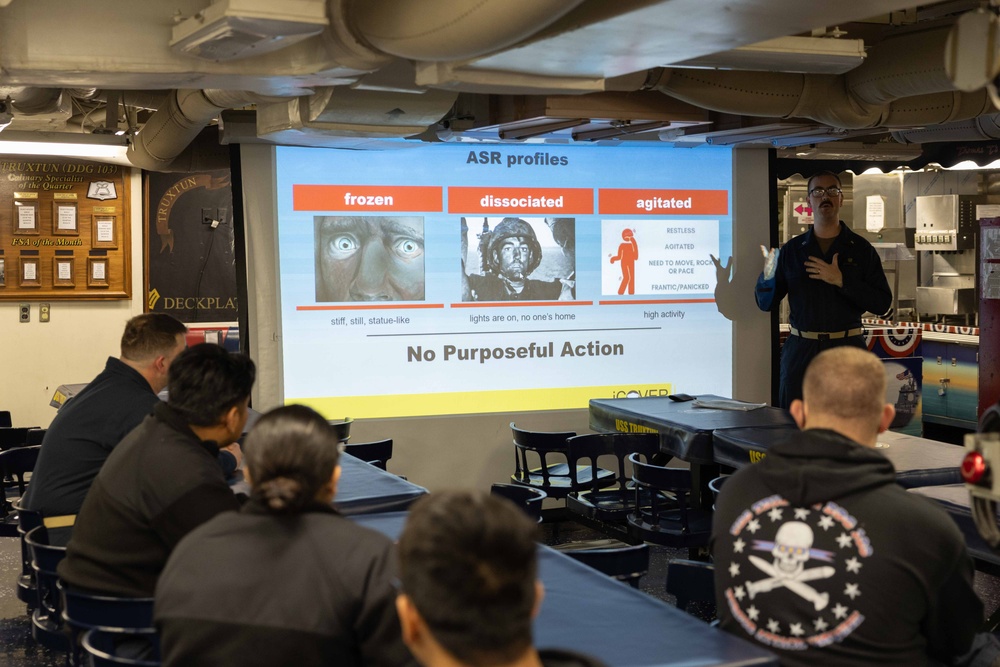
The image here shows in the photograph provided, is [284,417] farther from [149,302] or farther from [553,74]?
[149,302]

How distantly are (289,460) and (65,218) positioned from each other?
7985 millimetres

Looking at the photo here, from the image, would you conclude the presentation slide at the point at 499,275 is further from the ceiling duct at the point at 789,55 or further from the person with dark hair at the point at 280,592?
the person with dark hair at the point at 280,592

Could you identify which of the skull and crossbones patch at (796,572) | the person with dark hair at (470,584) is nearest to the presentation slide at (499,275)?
the skull and crossbones patch at (796,572)

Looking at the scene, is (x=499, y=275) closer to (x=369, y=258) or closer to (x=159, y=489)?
(x=369, y=258)

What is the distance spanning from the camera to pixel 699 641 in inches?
82.4

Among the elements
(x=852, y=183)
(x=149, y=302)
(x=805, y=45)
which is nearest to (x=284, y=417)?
(x=805, y=45)

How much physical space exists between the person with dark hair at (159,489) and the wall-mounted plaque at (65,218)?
7.05 metres

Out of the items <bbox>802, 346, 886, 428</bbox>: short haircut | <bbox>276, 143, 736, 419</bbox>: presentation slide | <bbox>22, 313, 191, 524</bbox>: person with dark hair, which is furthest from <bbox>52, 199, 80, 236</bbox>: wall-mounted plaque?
<bbox>802, 346, 886, 428</bbox>: short haircut

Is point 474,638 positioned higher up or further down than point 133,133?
further down

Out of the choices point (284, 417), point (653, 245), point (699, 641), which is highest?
point (653, 245)

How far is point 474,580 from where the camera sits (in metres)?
1.22

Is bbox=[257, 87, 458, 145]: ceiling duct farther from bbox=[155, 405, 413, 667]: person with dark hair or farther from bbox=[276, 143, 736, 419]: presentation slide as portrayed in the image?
bbox=[155, 405, 413, 667]: person with dark hair

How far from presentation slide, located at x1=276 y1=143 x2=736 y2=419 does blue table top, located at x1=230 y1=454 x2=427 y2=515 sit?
8.48 feet

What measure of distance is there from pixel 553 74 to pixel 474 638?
9.97 ft
